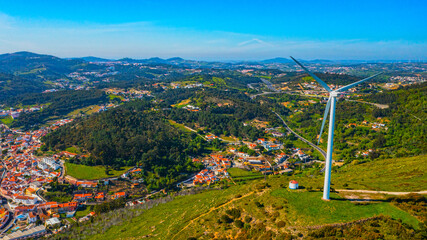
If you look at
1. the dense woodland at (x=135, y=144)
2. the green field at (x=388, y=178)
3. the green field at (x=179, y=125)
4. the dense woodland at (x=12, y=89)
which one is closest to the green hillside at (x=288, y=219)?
the green field at (x=388, y=178)

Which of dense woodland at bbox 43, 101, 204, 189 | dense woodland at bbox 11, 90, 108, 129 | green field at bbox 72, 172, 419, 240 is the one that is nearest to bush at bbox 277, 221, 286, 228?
green field at bbox 72, 172, 419, 240

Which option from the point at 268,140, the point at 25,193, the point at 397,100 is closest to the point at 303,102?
the point at 397,100

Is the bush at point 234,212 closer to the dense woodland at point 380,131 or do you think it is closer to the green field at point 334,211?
the green field at point 334,211

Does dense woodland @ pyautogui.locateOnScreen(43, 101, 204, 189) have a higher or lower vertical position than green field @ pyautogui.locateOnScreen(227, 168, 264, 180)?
higher

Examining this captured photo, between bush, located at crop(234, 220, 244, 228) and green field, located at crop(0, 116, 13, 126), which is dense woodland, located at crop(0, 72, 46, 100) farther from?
bush, located at crop(234, 220, 244, 228)

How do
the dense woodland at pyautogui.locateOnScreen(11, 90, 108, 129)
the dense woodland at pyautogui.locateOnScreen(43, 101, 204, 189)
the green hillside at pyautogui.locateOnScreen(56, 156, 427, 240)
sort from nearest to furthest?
the green hillside at pyautogui.locateOnScreen(56, 156, 427, 240) < the dense woodland at pyautogui.locateOnScreen(43, 101, 204, 189) < the dense woodland at pyautogui.locateOnScreen(11, 90, 108, 129)


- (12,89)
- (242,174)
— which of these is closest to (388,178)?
(242,174)

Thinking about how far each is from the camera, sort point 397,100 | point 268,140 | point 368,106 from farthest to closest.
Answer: point 368,106 < point 397,100 < point 268,140

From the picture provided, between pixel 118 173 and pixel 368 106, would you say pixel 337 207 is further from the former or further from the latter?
pixel 368 106
